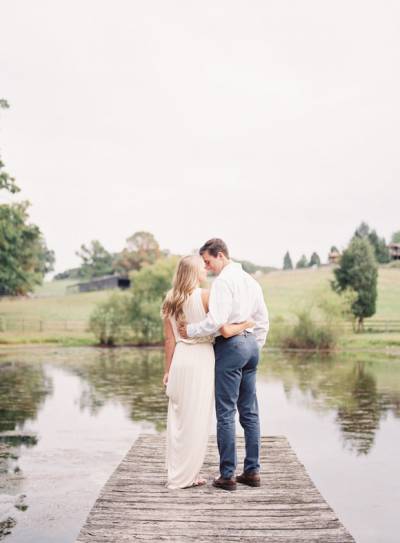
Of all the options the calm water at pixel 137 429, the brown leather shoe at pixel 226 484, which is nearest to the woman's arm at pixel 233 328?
the brown leather shoe at pixel 226 484

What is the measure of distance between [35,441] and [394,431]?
24.3 feet

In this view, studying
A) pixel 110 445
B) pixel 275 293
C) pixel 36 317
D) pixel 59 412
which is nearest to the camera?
pixel 110 445

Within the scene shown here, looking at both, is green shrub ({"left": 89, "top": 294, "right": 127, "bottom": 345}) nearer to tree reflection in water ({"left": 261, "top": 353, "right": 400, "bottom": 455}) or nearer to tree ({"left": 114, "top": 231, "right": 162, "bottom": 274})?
tree reflection in water ({"left": 261, "top": 353, "right": 400, "bottom": 455})

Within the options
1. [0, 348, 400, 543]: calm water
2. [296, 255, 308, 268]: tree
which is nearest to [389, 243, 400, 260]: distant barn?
[296, 255, 308, 268]: tree

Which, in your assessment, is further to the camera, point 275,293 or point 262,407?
point 275,293

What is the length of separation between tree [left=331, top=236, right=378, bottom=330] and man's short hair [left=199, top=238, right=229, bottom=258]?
4661 centimetres

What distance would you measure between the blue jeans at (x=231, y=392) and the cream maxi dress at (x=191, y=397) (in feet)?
0.31

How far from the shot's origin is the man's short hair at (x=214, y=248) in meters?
6.62

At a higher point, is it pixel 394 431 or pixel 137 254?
pixel 137 254

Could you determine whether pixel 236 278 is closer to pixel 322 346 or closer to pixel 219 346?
pixel 219 346

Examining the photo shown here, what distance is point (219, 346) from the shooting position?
673 cm

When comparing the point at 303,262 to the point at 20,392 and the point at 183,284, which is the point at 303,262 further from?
the point at 183,284

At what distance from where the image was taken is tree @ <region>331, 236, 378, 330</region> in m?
52.4

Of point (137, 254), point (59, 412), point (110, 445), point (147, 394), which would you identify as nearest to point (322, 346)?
point (147, 394)
